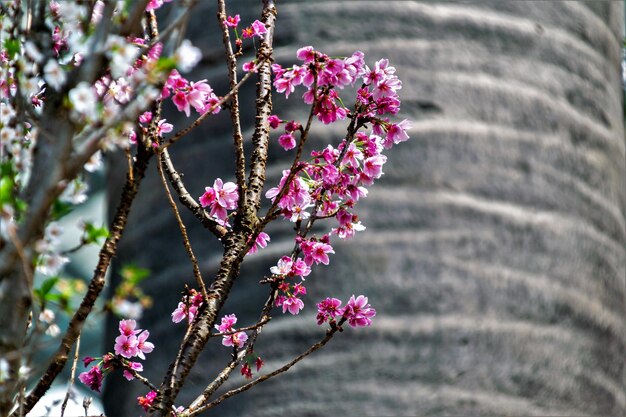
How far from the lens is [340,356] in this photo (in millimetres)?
3053

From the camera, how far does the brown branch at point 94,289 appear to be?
1.69m

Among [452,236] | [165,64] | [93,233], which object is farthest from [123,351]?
[452,236]

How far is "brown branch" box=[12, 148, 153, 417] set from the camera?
1.69 m

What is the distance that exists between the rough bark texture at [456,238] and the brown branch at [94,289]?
1.34 meters

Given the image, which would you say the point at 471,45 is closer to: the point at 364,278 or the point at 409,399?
the point at 364,278

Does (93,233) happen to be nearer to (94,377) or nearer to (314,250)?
(94,377)

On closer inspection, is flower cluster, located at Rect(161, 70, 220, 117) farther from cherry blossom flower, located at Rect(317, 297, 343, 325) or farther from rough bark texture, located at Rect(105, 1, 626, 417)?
rough bark texture, located at Rect(105, 1, 626, 417)

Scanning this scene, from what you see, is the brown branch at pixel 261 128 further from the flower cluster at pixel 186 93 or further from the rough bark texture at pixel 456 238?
the rough bark texture at pixel 456 238

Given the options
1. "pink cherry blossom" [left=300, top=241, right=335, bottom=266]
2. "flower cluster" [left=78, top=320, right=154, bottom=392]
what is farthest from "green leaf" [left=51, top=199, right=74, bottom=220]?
"pink cherry blossom" [left=300, top=241, right=335, bottom=266]

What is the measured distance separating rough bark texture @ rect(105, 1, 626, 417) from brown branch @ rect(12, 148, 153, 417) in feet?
4.40

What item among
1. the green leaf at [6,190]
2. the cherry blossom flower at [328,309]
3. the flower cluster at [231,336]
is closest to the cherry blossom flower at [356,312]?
the cherry blossom flower at [328,309]

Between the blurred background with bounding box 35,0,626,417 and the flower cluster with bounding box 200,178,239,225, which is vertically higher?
the blurred background with bounding box 35,0,626,417

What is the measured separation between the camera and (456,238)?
3.22m

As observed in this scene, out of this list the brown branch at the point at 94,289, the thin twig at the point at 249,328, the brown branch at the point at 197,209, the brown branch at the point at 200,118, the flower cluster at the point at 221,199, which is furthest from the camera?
the flower cluster at the point at 221,199
